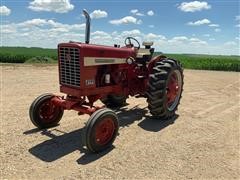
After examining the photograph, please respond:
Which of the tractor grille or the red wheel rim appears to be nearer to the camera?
the red wheel rim

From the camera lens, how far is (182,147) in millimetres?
5996

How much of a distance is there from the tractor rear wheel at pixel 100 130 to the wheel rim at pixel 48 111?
1706 mm

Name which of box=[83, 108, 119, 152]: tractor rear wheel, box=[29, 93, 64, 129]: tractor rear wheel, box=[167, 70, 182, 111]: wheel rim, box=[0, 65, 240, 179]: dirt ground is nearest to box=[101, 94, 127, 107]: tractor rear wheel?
box=[0, 65, 240, 179]: dirt ground

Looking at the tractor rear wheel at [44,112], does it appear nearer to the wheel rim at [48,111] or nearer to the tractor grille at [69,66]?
the wheel rim at [48,111]

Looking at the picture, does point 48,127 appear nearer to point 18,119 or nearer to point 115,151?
point 18,119

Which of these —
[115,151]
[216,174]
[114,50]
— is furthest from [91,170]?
[114,50]

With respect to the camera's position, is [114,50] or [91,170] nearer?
[91,170]

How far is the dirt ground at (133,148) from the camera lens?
491cm

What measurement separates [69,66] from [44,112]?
1.39m

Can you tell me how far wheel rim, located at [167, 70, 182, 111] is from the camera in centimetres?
800

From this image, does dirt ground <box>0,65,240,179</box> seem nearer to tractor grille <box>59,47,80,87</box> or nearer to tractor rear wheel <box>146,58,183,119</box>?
tractor rear wheel <box>146,58,183,119</box>

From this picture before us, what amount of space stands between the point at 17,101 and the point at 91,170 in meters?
5.55

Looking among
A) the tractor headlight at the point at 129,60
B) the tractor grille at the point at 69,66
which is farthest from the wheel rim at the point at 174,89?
the tractor grille at the point at 69,66

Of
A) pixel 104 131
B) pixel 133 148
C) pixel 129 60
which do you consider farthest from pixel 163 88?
pixel 104 131
